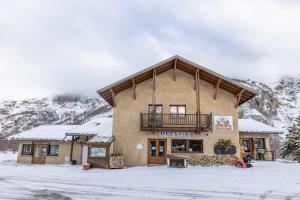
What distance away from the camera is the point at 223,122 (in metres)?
18.5

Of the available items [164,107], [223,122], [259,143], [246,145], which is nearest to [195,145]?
[223,122]

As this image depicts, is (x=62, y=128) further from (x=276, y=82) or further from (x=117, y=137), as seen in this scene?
(x=276, y=82)

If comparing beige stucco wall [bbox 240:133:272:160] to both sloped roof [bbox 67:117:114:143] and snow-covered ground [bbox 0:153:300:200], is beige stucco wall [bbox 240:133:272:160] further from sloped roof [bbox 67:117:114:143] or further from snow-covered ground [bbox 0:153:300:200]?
sloped roof [bbox 67:117:114:143]

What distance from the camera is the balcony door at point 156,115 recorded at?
17.9 m

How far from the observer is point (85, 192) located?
30.7 ft

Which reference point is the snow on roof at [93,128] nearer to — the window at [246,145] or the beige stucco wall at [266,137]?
the beige stucco wall at [266,137]

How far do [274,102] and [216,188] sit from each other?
110 m

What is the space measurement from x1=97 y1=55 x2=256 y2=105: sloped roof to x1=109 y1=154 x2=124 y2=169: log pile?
4.94m

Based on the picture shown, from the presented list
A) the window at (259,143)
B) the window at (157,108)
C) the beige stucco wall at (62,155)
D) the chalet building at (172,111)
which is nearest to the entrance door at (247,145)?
the window at (259,143)

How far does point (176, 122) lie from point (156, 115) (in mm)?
1629

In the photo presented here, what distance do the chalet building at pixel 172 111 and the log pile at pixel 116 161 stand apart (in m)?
0.88

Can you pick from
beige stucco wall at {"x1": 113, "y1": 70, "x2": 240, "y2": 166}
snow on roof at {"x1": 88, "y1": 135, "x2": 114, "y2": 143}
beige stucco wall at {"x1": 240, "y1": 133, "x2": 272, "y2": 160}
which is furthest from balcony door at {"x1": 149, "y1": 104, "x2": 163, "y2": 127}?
beige stucco wall at {"x1": 240, "y1": 133, "x2": 272, "y2": 160}

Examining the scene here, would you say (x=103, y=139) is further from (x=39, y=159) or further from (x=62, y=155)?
(x=39, y=159)

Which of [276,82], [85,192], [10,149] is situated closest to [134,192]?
[85,192]
